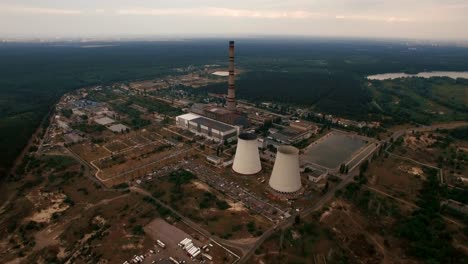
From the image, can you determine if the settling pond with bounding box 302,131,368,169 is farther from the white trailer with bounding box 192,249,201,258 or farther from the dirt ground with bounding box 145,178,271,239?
the white trailer with bounding box 192,249,201,258

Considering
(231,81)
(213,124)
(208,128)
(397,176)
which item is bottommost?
(397,176)

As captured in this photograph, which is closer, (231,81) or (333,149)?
(333,149)

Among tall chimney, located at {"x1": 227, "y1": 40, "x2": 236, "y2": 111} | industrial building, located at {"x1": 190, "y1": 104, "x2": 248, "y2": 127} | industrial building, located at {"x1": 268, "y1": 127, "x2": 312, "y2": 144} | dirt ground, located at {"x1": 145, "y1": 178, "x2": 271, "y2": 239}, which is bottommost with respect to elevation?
dirt ground, located at {"x1": 145, "y1": 178, "x2": 271, "y2": 239}

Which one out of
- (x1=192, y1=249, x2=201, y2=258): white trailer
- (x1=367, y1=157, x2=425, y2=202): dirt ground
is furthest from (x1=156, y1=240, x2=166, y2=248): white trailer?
(x1=367, y1=157, x2=425, y2=202): dirt ground

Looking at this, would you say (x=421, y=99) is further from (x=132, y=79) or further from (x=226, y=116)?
(x=132, y=79)

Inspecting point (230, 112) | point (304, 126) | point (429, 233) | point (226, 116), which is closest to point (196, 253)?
point (429, 233)

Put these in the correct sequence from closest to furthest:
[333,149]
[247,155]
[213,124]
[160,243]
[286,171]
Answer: [160,243] → [286,171] → [247,155] → [333,149] → [213,124]
